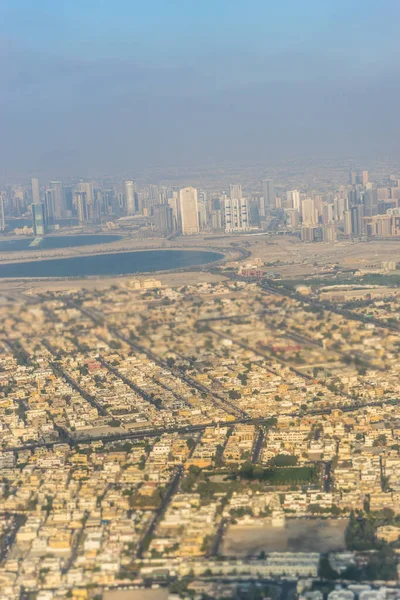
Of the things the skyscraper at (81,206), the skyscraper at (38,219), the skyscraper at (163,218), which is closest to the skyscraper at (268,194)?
the skyscraper at (163,218)

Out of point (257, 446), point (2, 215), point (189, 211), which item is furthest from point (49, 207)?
point (257, 446)

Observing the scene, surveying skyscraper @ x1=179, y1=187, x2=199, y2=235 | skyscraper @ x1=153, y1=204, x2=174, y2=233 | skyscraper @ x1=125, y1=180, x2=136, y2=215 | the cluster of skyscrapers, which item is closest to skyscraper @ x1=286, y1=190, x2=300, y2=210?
the cluster of skyscrapers

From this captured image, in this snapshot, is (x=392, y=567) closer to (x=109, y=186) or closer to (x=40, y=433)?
(x=40, y=433)

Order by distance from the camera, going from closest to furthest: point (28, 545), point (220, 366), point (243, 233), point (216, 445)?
point (28, 545), point (216, 445), point (220, 366), point (243, 233)

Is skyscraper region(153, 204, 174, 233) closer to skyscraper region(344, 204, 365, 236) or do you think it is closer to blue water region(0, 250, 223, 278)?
blue water region(0, 250, 223, 278)

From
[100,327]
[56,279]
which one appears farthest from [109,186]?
[100,327]

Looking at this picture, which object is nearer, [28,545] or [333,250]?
[28,545]

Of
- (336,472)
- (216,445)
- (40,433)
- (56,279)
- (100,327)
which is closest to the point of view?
(336,472)
